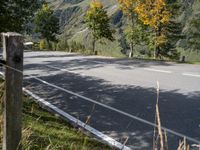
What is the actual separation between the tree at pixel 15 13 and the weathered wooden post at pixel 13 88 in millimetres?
7900

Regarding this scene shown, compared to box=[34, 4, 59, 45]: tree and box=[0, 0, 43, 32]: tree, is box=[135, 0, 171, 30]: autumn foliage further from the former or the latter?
box=[34, 4, 59, 45]: tree

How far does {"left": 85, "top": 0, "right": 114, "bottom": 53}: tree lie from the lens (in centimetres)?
4156

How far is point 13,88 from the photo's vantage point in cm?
321

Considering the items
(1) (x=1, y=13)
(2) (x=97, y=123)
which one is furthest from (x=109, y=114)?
(1) (x=1, y=13)

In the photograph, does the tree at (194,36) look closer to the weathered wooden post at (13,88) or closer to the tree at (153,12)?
the tree at (153,12)

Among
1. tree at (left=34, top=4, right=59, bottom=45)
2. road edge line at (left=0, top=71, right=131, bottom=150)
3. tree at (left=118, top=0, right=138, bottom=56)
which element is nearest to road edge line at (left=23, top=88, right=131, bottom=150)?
road edge line at (left=0, top=71, right=131, bottom=150)

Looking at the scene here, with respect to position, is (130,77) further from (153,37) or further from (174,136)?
(153,37)

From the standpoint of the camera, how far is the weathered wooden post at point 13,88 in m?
3.12

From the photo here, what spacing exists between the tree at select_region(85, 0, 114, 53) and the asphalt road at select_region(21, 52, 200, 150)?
80.5 feet

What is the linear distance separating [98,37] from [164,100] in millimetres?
32966

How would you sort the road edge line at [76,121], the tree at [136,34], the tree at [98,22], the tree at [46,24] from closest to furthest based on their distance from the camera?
the road edge line at [76,121]
the tree at [136,34]
the tree at [98,22]
the tree at [46,24]

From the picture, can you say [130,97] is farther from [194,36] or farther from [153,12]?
[194,36]

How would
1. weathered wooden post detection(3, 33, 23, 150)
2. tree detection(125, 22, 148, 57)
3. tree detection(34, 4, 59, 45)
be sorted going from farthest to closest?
tree detection(34, 4, 59, 45) < tree detection(125, 22, 148, 57) < weathered wooden post detection(3, 33, 23, 150)

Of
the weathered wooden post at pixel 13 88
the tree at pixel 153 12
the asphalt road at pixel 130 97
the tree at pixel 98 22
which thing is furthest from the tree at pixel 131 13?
the weathered wooden post at pixel 13 88
